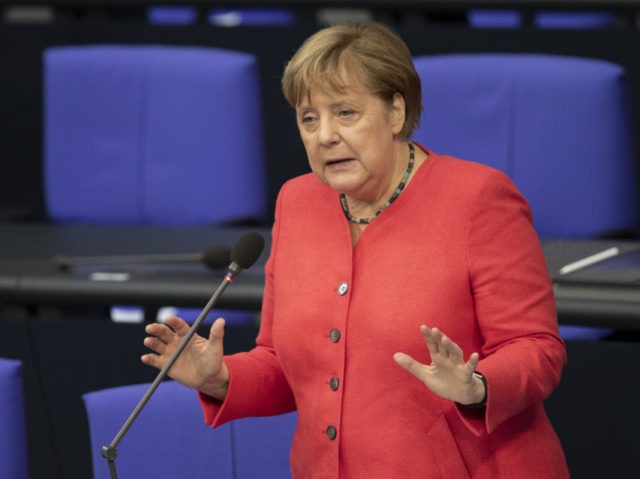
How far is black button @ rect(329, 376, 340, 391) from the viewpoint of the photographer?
6.19 ft

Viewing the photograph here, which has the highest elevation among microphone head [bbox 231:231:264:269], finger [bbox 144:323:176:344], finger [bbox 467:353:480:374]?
microphone head [bbox 231:231:264:269]

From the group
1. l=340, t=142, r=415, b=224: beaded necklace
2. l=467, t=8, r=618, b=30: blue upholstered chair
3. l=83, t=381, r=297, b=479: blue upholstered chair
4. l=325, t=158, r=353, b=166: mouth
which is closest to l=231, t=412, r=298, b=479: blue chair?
l=83, t=381, r=297, b=479: blue upholstered chair

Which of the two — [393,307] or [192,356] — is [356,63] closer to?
[393,307]

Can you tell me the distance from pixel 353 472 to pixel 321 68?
57 cm

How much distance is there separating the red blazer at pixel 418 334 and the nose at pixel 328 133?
0.15 meters

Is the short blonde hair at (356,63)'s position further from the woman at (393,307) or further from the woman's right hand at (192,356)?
the woman's right hand at (192,356)

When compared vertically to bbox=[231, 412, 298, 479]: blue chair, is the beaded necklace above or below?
above

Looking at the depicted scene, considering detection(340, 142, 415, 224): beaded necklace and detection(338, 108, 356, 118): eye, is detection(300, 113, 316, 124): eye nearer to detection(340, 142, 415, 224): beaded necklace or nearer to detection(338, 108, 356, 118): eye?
detection(338, 108, 356, 118): eye

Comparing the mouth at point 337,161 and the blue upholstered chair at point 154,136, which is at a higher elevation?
the mouth at point 337,161

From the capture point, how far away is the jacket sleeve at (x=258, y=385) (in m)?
1.95

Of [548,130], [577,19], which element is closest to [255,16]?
[577,19]

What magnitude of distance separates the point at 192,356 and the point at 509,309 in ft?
1.47

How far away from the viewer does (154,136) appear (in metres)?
3.43

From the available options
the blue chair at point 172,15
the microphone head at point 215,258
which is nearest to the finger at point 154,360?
the microphone head at point 215,258
